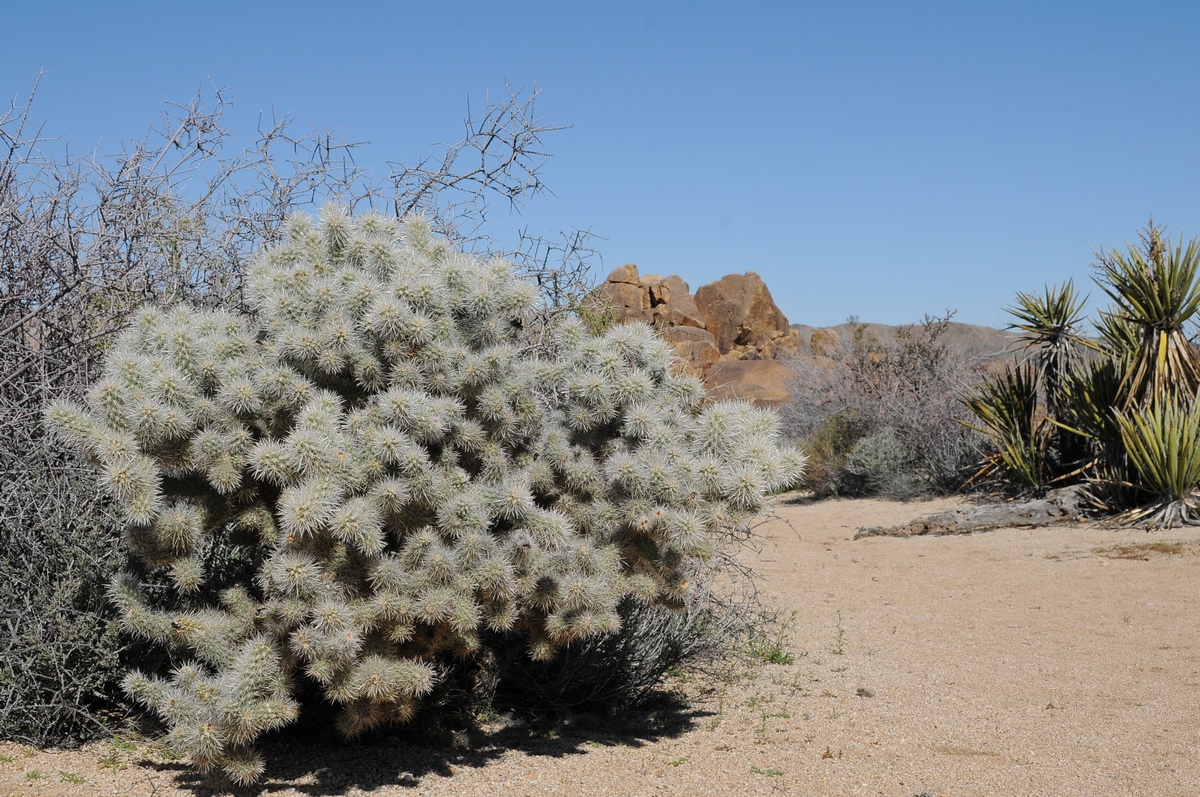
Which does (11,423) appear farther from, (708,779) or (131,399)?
(708,779)

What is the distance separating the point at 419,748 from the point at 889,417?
12785 mm

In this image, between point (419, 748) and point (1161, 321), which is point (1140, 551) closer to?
point (1161, 321)

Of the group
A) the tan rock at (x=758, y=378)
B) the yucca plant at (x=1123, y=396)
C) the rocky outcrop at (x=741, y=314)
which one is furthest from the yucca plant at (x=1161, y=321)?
the rocky outcrop at (x=741, y=314)

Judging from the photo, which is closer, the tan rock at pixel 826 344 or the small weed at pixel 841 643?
the small weed at pixel 841 643

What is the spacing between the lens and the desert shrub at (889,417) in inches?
592

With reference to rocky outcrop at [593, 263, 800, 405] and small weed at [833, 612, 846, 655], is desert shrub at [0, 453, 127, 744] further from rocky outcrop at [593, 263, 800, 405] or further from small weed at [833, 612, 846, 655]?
rocky outcrop at [593, 263, 800, 405]

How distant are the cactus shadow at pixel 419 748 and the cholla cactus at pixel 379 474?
30cm

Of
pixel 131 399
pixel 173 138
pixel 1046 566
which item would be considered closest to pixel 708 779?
pixel 131 399

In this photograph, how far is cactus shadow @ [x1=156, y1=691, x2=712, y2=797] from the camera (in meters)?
4.13

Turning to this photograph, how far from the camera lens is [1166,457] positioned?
1053cm

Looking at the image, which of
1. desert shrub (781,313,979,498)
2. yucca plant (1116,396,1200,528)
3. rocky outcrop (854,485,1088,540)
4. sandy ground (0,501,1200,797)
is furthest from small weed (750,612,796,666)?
desert shrub (781,313,979,498)

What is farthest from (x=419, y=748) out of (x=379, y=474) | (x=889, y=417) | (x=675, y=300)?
(x=675, y=300)

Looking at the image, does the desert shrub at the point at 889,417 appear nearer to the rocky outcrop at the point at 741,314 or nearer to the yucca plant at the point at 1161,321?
the yucca plant at the point at 1161,321

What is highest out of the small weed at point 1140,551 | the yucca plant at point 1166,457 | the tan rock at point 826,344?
the tan rock at point 826,344
